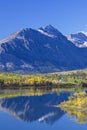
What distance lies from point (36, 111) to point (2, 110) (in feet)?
49.0

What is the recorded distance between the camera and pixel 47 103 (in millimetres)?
194625

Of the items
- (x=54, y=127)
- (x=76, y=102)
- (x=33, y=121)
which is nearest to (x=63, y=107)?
(x=76, y=102)

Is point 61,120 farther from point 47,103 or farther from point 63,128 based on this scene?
point 47,103

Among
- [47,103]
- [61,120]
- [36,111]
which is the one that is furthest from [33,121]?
[47,103]

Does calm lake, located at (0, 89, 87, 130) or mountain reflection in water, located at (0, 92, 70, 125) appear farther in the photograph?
mountain reflection in water, located at (0, 92, 70, 125)

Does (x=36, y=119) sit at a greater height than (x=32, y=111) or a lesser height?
lesser

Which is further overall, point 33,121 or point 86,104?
point 86,104

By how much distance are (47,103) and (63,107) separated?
27.1 meters

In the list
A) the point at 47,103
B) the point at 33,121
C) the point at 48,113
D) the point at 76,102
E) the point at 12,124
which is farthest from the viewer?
the point at 47,103

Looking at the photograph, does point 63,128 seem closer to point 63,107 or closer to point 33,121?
point 33,121

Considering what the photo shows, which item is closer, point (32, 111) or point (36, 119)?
point (36, 119)

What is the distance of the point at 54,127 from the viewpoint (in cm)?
13162

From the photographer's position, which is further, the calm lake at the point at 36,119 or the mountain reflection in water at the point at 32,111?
the mountain reflection in water at the point at 32,111

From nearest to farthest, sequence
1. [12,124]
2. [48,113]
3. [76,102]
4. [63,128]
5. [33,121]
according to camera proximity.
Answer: [63,128] < [12,124] < [33,121] < [48,113] < [76,102]
